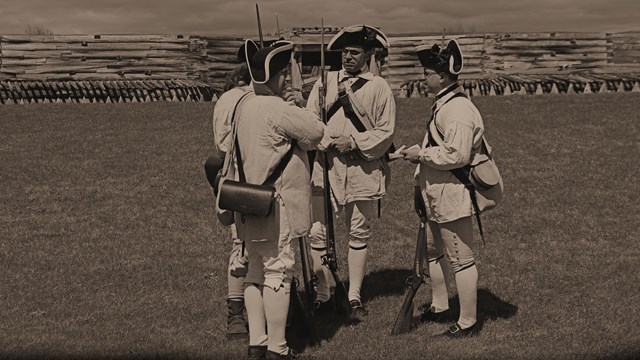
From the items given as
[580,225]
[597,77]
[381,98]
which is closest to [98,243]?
[381,98]

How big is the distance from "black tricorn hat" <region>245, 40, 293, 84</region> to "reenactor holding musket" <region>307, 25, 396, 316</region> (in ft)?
4.15

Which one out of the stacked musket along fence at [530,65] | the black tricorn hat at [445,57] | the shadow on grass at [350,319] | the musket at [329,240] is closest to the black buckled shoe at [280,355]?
the shadow on grass at [350,319]

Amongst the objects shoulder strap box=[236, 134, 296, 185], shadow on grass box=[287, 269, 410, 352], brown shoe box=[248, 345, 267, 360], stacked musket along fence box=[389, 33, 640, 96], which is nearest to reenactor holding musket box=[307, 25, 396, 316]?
shadow on grass box=[287, 269, 410, 352]

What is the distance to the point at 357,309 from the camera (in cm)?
740

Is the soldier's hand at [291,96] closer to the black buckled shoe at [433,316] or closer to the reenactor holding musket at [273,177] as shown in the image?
the reenactor holding musket at [273,177]

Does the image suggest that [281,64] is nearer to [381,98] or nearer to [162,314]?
[381,98]

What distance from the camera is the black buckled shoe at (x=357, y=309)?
289 inches

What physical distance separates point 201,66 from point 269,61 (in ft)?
71.4

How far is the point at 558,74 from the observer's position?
2917 cm

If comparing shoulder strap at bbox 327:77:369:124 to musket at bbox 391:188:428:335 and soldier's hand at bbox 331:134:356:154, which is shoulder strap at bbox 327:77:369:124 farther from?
musket at bbox 391:188:428:335

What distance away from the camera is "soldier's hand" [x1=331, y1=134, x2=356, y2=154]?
7070mm

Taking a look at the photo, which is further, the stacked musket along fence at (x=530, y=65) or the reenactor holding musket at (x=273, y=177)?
the stacked musket along fence at (x=530, y=65)

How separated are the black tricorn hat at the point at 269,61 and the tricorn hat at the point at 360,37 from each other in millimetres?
1253

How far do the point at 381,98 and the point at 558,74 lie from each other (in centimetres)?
2340
